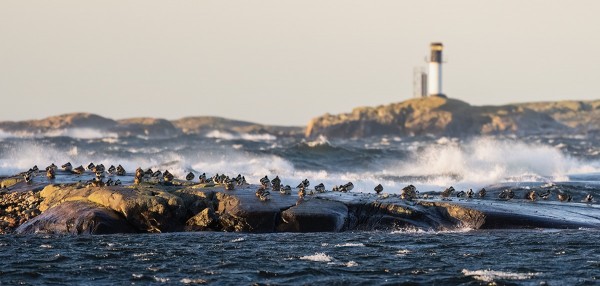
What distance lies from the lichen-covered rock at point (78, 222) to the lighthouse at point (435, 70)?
128 metres

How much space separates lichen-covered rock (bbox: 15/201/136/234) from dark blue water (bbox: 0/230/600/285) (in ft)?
3.31

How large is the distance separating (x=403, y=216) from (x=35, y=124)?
174m

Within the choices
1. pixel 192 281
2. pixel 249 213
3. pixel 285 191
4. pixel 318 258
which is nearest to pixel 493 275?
pixel 318 258

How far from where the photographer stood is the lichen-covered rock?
29.1 meters

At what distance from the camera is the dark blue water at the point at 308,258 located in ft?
71.4

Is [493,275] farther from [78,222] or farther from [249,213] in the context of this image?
[78,222]

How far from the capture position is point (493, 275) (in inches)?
864

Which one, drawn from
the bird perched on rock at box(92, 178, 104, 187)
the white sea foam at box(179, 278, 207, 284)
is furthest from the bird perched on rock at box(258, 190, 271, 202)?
the white sea foam at box(179, 278, 207, 284)

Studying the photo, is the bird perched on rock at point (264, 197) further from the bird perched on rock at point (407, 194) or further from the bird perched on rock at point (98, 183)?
the bird perched on rock at point (98, 183)

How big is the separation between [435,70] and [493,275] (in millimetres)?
143448

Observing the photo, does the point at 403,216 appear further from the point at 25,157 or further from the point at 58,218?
the point at 25,157

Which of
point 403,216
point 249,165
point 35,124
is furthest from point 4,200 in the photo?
point 35,124

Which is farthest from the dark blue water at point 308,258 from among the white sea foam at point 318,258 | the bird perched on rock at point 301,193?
the bird perched on rock at point 301,193

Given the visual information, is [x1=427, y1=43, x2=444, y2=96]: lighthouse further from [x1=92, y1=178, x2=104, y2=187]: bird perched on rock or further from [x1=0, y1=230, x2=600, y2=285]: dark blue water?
[x1=0, y1=230, x2=600, y2=285]: dark blue water
